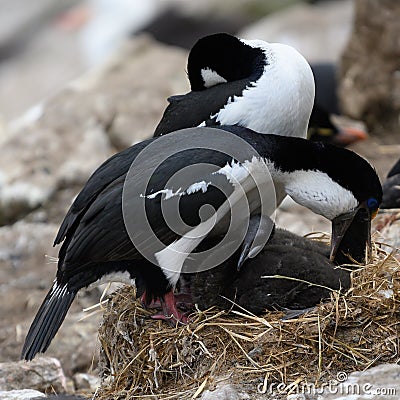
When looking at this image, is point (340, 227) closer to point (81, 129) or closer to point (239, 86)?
point (239, 86)

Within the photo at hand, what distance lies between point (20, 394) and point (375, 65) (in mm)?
5502

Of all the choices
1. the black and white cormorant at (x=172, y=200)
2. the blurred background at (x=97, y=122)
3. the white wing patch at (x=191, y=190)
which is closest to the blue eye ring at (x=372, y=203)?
the black and white cormorant at (x=172, y=200)

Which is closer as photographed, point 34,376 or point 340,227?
point 340,227

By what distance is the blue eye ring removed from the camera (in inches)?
181

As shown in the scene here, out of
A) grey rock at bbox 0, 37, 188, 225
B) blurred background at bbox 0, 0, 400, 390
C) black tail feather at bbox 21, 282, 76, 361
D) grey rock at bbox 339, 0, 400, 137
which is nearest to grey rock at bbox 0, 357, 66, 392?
blurred background at bbox 0, 0, 400, 390

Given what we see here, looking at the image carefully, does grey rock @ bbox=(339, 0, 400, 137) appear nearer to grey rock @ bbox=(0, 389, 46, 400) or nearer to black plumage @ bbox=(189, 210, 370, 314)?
black plumage @ bbox=(189, 210, 370, 314)

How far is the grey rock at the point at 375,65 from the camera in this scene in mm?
8641

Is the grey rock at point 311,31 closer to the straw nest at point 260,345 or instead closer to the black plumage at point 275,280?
the black plumage at point 275,280

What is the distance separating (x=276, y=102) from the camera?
483 centimetres

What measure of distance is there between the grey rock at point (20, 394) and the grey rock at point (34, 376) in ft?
0.68

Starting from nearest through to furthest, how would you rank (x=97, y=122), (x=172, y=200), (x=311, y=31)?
(x=172, y=200) < (x=97, y=122) < (x=311, y=31)

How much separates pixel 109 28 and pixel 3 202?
9024mm

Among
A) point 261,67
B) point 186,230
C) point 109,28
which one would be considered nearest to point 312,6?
point 109,28

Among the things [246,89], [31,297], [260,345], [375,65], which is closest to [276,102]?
[246,89]
